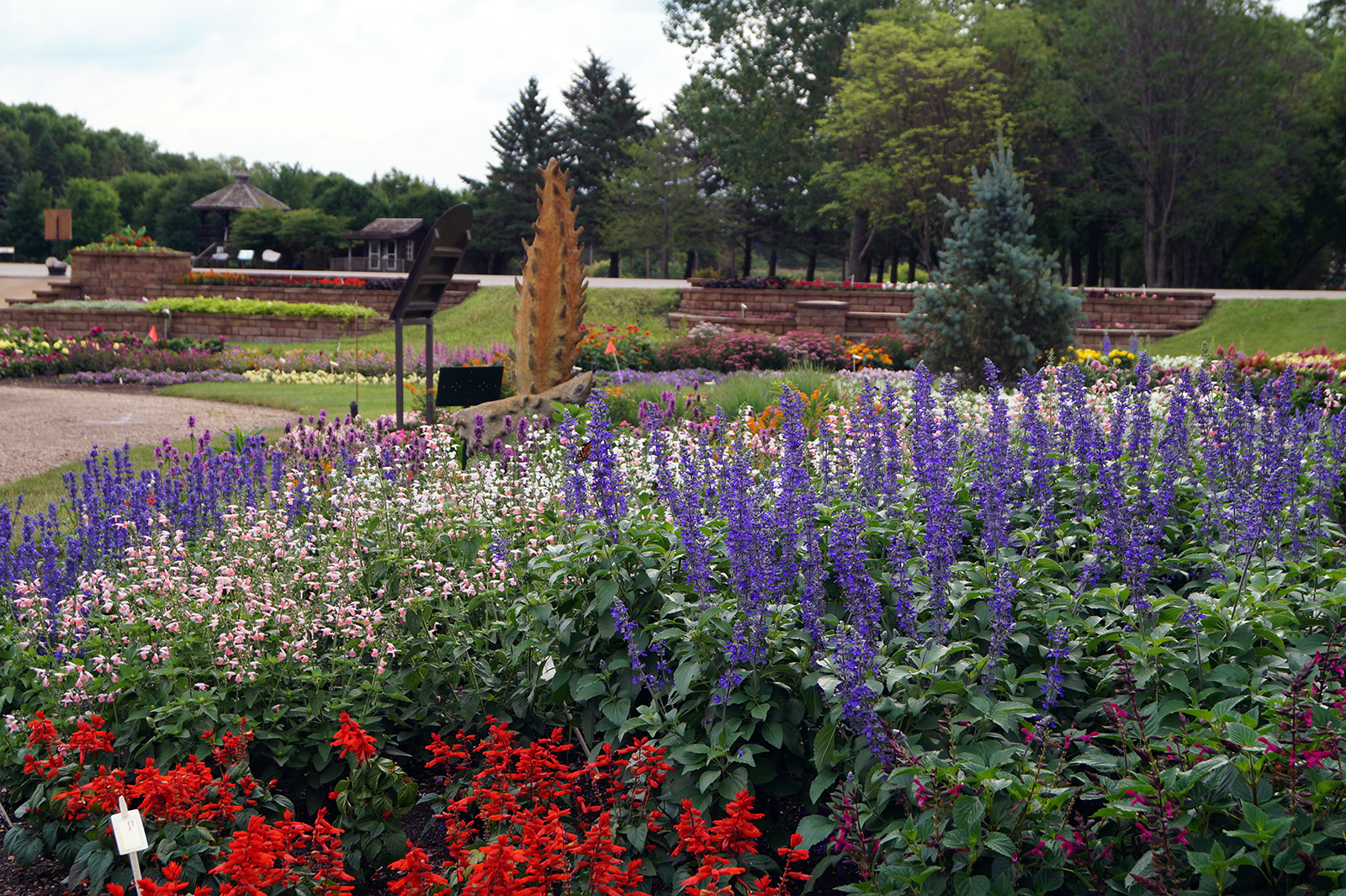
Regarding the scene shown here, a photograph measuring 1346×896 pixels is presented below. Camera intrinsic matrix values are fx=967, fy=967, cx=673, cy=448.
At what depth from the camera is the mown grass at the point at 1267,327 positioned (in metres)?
18.5

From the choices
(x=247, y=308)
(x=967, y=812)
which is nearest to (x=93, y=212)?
(x=247, y=308)

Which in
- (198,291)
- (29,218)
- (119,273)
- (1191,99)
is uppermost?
(1191,99)

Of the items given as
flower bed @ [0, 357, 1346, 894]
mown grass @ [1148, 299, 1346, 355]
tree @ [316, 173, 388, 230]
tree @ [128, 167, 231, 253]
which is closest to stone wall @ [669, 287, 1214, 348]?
mown grass @ [1148, 299, 1346, 355]

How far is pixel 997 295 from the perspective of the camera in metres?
11.1

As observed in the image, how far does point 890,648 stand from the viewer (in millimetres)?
2785

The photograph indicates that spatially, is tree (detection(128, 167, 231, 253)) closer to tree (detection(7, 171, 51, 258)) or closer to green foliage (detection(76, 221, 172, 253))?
tree (detection(7, 171, 51, 258))

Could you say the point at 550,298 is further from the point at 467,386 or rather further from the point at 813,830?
the point at 813,830

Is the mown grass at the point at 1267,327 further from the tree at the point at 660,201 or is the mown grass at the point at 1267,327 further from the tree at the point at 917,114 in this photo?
the tree at the point at 660,201

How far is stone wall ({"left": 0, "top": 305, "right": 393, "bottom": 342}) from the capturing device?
22219 millimetres

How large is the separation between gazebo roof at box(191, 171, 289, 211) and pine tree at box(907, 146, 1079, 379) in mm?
40140

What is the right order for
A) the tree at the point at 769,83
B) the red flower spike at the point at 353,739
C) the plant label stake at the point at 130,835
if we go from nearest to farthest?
the plant label stake at the point at 130,835 < the red flower spike at the point at 353,739 < the tree at the point at 769,83

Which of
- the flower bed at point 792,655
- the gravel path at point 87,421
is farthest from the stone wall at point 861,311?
the flower bed at point 792,655

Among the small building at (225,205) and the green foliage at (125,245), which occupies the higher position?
the small building at (225,205)

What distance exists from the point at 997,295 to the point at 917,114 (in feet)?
64.9
